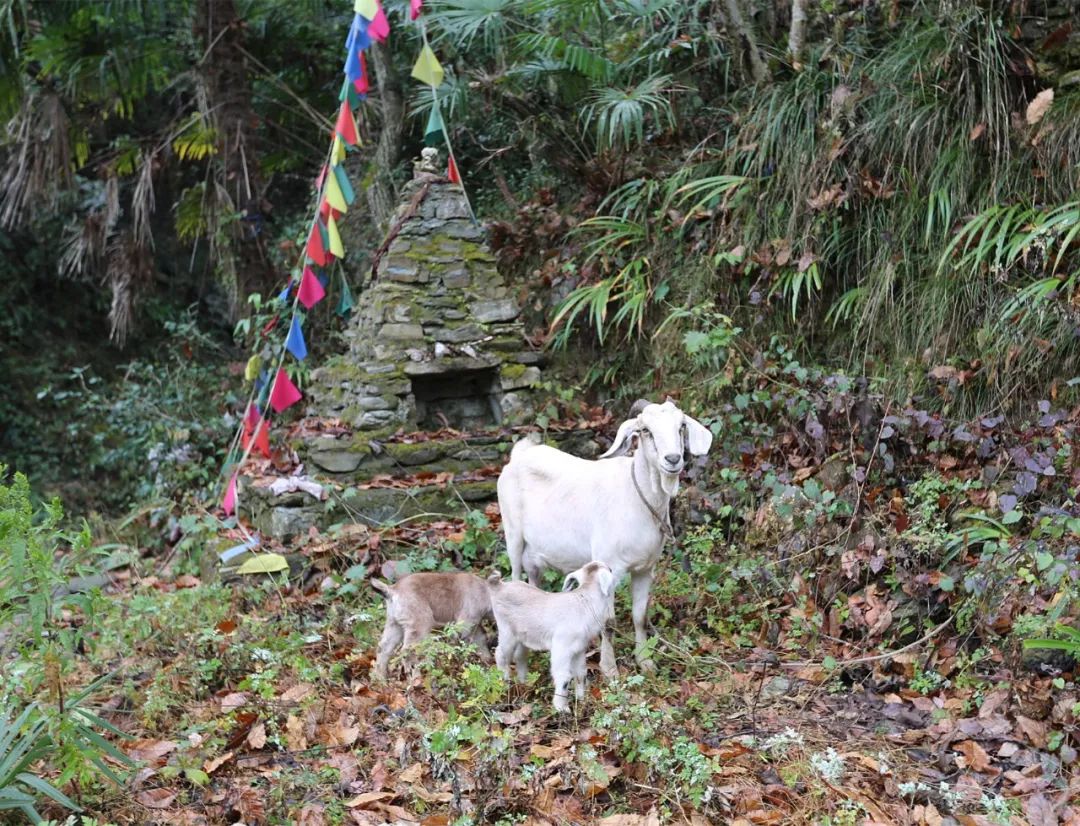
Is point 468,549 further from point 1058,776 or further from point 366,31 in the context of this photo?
point 366,31

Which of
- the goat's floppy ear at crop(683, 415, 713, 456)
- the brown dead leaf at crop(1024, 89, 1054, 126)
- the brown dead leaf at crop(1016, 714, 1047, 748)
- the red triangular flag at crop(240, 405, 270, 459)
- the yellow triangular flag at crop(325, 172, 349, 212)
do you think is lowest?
the red triangular flag at crop(240, 405, 270, 459)

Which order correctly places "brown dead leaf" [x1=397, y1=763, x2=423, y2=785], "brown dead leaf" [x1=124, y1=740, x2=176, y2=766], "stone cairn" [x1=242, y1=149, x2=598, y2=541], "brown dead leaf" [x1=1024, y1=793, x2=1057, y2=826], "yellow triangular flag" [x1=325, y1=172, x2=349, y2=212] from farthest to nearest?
"yellow triangular flag" [x1=325, y1=172, x2=349, y2=212]
"stone cairn" [x1=242, y1=149, x2=598, y2=541]
"brown dead leaf" [x1=124, y1=740, x2=176, y2=766]
"brown dead leaf" [x1=397, y1=763, x2=423, y2=785]
"brown dead leaf" [x1=1024, y1=793, x2=1057, y2=826]

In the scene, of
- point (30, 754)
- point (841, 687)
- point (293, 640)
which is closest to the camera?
point (30, 754)

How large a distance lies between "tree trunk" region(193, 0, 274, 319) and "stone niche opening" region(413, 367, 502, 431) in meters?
3.59

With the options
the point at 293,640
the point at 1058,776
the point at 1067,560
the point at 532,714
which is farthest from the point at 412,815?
the point at 1067,560

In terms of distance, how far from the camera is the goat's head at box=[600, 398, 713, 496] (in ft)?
15.7

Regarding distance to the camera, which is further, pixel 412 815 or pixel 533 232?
pixel 533 232

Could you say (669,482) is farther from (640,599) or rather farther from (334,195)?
(334,195)

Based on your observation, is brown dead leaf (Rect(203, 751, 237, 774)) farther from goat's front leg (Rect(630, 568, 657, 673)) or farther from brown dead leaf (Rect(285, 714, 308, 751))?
goat's front leg (Rect(630, 568, 657, 673))

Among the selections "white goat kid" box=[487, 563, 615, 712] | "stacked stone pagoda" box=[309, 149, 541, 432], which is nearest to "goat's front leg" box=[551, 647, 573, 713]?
"white goat kid" box=[487, 563, 615, 712]

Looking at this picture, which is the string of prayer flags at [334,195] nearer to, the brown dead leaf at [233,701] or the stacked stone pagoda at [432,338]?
the stacked stone pagoda at [432,338]

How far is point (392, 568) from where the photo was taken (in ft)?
21.4

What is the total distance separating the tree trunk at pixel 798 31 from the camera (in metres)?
7.81

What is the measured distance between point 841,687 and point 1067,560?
1.13 metres
